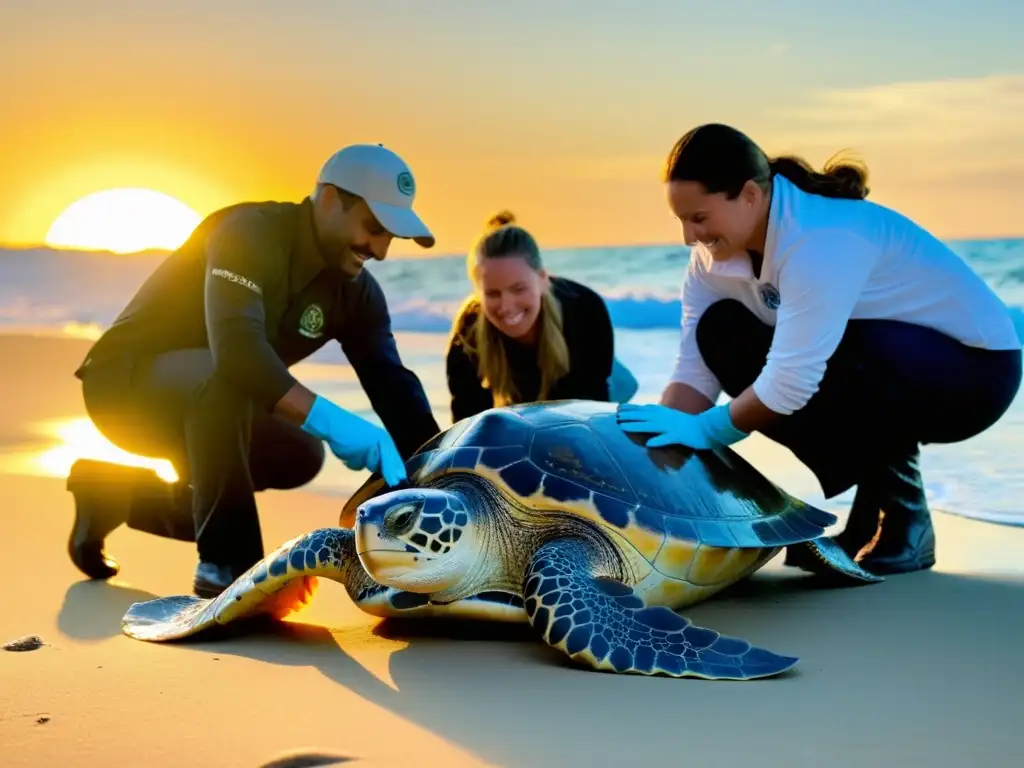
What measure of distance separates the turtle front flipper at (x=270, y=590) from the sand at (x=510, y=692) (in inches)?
2.4

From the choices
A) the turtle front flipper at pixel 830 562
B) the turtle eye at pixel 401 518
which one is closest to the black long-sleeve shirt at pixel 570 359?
the turtle front flipper at pixel 830 562

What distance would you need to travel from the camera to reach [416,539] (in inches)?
109

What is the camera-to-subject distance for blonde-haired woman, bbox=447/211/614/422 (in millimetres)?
4004

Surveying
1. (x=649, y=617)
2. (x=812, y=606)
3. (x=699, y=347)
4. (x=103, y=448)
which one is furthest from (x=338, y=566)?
(x=103, y=448)

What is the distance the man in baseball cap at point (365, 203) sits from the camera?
3469mm

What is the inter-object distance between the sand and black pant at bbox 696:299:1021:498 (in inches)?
17.9

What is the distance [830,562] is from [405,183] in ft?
5.45

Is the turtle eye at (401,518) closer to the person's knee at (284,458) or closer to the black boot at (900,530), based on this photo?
the person's knee at (284,458)

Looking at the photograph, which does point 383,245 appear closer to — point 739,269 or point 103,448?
point 739,269

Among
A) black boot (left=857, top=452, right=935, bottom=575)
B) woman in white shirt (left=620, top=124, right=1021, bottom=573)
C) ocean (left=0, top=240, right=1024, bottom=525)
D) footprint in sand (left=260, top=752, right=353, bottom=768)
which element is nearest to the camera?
footprint in sand (left=260, top=752, right=353, bottom=768)

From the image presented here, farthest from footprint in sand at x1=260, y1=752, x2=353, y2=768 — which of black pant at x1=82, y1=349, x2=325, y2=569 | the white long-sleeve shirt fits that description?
the white long-sleeve shirt

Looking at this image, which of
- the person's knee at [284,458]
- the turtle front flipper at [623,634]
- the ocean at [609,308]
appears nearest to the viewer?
the turtle front flipper at [623,634]

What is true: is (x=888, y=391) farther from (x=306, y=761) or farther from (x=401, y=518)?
(x=306, y=761)

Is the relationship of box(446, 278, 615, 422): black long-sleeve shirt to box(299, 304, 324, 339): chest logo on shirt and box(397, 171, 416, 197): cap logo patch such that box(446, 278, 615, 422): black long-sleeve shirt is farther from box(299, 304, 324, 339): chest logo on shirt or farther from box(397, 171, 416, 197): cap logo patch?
box(397, 171, 416, 197): cap logo patch
